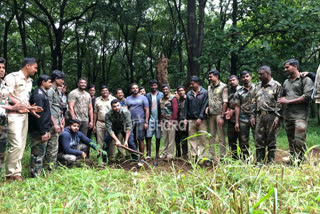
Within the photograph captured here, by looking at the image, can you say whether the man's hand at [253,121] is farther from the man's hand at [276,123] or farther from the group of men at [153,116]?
the man's hand at [276,123]

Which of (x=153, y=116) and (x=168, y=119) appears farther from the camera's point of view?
(x=153, y=116)

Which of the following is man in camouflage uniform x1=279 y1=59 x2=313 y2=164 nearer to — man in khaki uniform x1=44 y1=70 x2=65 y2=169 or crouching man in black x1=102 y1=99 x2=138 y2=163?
crouching man in black x1=102 y1=99 x2=138 y2=163

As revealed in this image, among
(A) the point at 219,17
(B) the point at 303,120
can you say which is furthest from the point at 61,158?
(A) the point at 219,17

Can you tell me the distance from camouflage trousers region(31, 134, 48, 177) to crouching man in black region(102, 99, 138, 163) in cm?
141

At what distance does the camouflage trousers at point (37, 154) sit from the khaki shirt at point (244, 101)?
11.7ft

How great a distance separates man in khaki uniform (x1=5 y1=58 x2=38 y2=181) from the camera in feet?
12.6

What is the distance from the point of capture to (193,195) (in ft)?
6.14

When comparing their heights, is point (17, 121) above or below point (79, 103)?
below

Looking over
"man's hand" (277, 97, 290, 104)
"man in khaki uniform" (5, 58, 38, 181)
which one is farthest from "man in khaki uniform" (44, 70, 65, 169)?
"man's hand" (277, 97, 290, 104)

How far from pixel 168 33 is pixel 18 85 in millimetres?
16288

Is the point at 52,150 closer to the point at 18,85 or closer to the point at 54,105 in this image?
the point at 54,105

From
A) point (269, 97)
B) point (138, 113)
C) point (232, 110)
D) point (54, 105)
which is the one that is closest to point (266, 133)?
point (269, 97)

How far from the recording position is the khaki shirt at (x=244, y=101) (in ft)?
15.6

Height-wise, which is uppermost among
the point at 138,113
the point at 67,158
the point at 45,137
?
the point at 138,113
